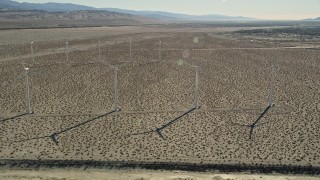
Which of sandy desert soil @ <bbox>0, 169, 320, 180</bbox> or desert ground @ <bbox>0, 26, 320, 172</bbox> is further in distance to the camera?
desert ground @ <bbox>0, 26, 320, 172</bbox>

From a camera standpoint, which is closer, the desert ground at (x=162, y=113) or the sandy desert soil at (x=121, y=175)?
the sandy desert soil at (x=121, y=175)

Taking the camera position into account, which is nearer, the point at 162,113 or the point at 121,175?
the point at 121,175

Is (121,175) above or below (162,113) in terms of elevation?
below

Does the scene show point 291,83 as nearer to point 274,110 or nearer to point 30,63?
point 274,110
